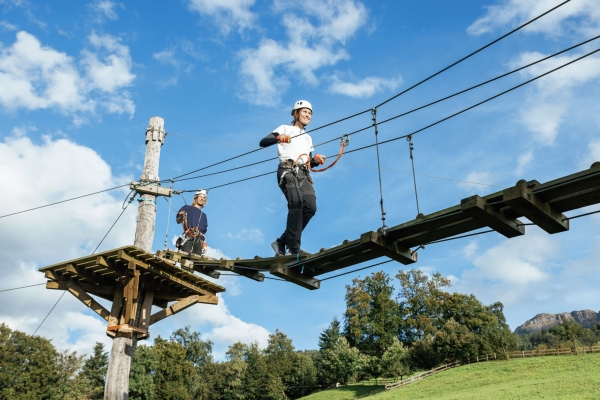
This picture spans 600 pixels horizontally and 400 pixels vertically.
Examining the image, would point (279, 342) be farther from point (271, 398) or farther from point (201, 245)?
point (201, 245)

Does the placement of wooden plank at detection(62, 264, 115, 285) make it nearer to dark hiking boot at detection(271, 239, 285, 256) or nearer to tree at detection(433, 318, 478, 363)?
dark hiking boot at detection(271, 239, 285, 256)

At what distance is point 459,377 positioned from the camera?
41938mm

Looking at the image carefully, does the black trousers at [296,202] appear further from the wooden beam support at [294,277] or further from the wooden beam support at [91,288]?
the wooden beam support at [91,288]

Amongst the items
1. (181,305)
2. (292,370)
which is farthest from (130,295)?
(292,370)

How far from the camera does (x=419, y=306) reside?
64.0 meters

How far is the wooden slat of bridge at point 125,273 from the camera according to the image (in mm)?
9625

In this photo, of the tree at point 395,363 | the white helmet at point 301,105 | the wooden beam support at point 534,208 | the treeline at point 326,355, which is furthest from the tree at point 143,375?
the wooden beam support at point 534,208

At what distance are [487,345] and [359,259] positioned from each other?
165ft

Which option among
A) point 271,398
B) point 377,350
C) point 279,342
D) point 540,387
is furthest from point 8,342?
point 540,387

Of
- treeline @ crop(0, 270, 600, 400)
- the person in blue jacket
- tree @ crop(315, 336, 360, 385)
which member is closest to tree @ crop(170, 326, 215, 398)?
treeline @ crop(0, 270, 600, 400)

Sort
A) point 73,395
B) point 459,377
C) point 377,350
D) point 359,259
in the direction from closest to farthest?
1. point 359,259
2. point 459,377
3. point 73,395
4. point 377,350

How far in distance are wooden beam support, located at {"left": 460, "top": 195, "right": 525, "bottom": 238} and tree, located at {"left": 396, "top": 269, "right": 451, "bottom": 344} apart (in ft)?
182

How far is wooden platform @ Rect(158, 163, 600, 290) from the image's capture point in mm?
5902

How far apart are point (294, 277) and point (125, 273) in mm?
3603
